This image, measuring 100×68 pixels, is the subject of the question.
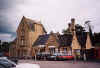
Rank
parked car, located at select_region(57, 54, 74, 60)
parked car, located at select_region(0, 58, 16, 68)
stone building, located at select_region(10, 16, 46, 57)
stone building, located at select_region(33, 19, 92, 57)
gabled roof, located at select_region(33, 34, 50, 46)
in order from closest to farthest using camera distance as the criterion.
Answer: parked car, located at select_region(0, 58, 16, 68) → parked car, located at select_region(57, 54, 74, 60) → stone building, located at select_region(33, 19, 92, 57) → stone building, located at select_region(10, 16, 46, 57) → gabled roof, located at select_region(33, 34, 50, 46)

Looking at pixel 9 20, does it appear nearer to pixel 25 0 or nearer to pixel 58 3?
pixel 25 0

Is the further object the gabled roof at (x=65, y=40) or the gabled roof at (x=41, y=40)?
the gabled roof at (x=41, y=40)

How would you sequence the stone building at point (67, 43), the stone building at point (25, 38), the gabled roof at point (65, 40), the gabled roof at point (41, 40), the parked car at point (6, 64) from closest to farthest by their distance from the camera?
1. the parked car at point (6, 64)
2. the stone building at point (67, 43)
3. the gabled roof at point (65, 40)
4. the stone building at point (25, 38)
5. the gabled roof at point (41, 40)

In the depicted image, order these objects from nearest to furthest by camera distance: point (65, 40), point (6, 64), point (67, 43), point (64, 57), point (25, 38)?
point (6, 64) < point (64, 57) < point (67, 43) < point (65, 40) < point (25, 38)

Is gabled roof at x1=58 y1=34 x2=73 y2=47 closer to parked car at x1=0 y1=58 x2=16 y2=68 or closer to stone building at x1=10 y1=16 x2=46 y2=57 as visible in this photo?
stone building at x1=10 y1=16 x2=46 y2=57

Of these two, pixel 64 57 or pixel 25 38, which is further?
pixel 25 38

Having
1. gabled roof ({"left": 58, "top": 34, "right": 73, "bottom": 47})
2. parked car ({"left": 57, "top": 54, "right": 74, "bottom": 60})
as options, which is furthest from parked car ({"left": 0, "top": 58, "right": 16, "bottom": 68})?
gabled roof ({"left": 58, "top": 34, "right": 73, "bottom": 47})

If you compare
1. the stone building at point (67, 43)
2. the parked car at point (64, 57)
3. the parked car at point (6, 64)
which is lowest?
the parked car at point (64, 57)

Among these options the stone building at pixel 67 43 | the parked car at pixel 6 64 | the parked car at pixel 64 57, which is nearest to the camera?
the parked car at pixel 6 64

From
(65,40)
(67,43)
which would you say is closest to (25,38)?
(65,40)

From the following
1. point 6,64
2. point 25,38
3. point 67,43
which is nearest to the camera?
point 6,64

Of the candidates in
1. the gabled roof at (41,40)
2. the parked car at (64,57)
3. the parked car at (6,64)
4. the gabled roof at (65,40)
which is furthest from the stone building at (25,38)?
the parked car at (6,64)

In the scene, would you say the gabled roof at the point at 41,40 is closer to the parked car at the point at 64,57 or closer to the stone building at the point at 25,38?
the stone building at the point at 25,38

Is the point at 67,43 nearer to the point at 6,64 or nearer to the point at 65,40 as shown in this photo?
the point at 65,40
